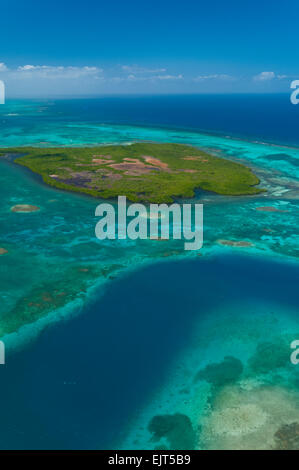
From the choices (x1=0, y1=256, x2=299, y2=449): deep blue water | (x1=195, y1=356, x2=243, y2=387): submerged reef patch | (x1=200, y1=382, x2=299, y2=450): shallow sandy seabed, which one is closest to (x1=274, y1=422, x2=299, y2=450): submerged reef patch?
(x1=200, y1=382, x2=299, y2=450): shallow sandy seabed

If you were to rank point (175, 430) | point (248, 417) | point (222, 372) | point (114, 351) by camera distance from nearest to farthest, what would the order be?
point (175, 430) < point (248, 417) < point (222, 372) < point (114, 351)

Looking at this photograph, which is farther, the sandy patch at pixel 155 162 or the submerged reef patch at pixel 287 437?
the sandy patch at pixel 155 162

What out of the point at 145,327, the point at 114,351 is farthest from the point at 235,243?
the point at 114,351

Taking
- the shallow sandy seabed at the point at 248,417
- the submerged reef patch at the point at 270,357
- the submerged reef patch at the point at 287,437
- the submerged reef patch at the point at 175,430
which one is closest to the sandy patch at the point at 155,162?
the submerged reef patch at the point at 270,357

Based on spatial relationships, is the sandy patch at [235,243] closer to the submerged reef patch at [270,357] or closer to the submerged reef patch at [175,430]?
the submerged reef patch at [270,357]

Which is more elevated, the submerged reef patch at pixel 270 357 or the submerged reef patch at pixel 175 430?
the submerged reef patch at pixel 270 357

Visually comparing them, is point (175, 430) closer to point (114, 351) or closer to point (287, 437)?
point (287, 437)

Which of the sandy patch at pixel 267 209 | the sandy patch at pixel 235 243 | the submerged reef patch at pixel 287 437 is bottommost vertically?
the submerged reef patch at pixel 287 437

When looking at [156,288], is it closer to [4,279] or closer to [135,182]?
[4,279]
